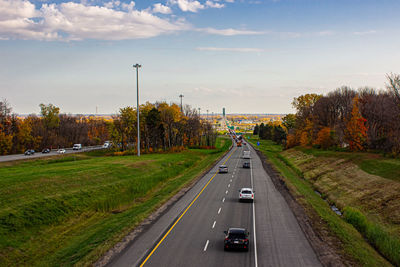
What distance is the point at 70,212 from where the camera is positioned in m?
31.5

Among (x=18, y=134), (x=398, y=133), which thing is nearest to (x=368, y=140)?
(x=398, y=133)

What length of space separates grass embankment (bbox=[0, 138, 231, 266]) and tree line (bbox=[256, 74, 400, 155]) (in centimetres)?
3838

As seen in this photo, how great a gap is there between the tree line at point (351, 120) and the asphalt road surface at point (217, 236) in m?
32.2

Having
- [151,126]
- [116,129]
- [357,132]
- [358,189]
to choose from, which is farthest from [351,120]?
[116,129]

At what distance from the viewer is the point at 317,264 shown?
18.3 m

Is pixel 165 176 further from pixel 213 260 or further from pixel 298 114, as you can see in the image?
pixel 298 114

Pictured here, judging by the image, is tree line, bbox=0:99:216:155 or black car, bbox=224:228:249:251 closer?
black car, bbox=224:228:249:251

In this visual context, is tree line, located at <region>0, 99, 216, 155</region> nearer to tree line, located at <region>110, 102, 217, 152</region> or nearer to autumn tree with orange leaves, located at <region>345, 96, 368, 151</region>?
tree line, located at <region>110, 102, 217, 152</region>

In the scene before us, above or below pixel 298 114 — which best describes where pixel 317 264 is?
below

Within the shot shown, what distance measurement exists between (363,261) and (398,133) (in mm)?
43705

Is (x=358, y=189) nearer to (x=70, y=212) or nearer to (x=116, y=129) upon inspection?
(x=70, y=212)

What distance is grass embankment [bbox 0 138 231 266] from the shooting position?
72.8 ft

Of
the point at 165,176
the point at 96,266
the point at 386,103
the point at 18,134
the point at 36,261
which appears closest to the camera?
the point at 96,266

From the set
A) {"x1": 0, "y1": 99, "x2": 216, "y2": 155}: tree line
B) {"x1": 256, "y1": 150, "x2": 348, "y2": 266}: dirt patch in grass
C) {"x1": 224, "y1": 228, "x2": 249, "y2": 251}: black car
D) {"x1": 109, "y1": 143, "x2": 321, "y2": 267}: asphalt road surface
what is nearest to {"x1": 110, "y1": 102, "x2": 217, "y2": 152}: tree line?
{"x1": 0, "y1": 99, "x2": 216, "y2": 155}: tree line
